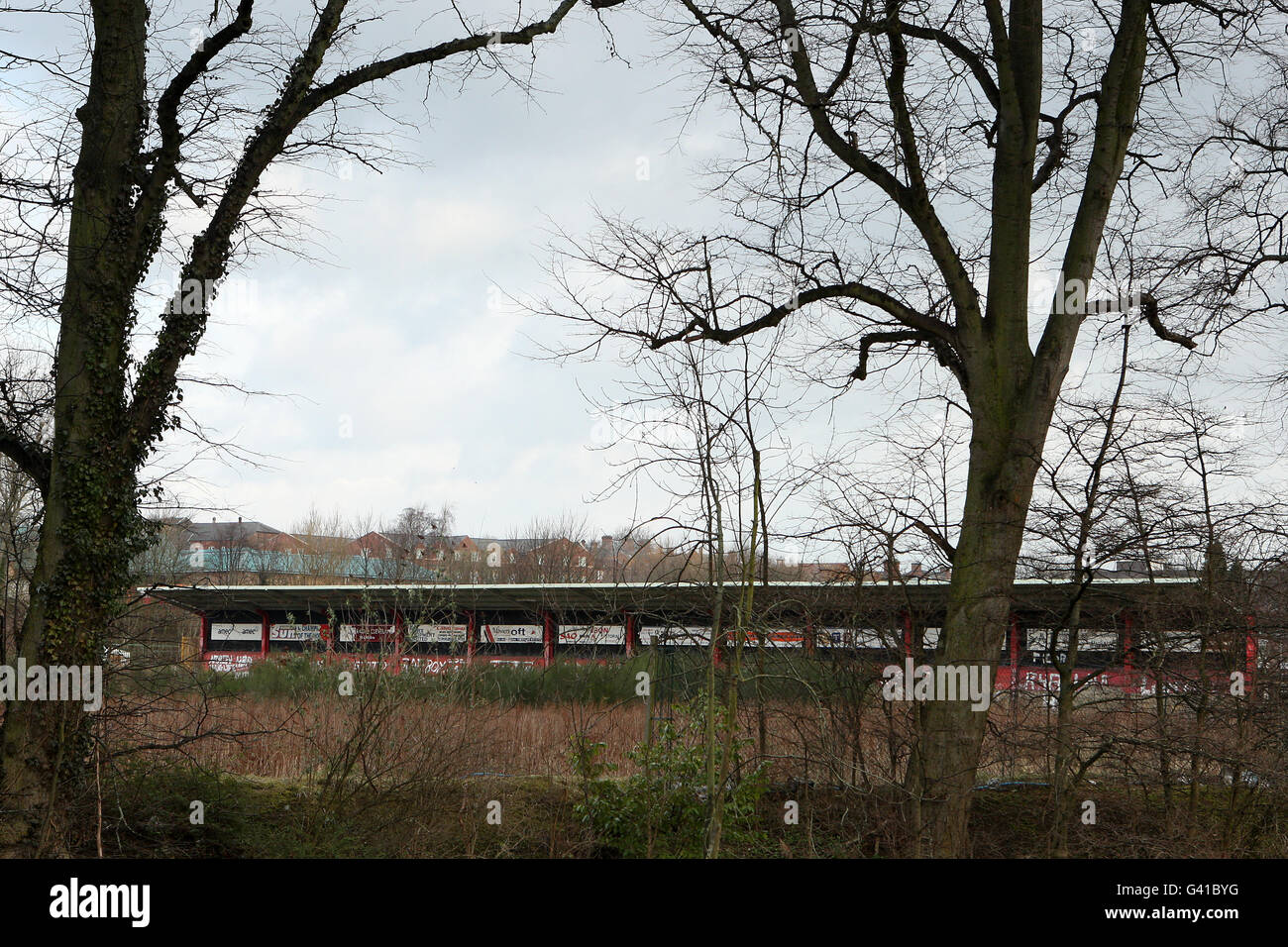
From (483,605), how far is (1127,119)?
16.7 m

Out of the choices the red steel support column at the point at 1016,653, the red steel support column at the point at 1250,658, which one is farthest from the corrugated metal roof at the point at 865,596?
the red steel support column at the point at 1250,658

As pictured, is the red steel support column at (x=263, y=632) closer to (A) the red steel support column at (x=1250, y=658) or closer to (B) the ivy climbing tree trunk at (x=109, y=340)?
(B) the ivy climbing tree trunk at (x=109, y=340)

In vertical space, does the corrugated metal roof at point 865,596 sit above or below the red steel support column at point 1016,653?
above

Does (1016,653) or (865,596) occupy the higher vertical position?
(865,596)

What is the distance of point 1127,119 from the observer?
829 centimetres

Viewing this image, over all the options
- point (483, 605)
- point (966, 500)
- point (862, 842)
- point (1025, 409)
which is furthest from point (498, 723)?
point (483, 605)

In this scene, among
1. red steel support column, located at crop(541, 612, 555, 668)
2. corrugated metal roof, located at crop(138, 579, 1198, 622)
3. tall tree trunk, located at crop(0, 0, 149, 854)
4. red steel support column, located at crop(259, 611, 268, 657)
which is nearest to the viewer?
tall tree trunk, located at crop(0, 0, 149, 854)

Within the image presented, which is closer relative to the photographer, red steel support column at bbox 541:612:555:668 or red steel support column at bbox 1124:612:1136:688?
red steel support column at bbox 1124:612:1136:688

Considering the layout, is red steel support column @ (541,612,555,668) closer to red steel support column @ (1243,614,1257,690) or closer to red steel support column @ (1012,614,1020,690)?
red steel support column @ (1012,614,1020,690)

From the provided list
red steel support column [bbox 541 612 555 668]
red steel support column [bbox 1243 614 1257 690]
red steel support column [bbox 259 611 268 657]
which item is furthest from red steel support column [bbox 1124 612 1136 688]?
red steel support column [bbox 259 611 268 657]

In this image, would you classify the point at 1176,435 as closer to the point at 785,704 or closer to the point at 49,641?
the point at 785,704

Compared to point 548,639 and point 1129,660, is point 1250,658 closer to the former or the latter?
point 1129,660

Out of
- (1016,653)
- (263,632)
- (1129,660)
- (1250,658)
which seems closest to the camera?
(1250,658)

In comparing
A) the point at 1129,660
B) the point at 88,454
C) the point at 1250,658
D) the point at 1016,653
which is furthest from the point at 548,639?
the point at 1250,658
